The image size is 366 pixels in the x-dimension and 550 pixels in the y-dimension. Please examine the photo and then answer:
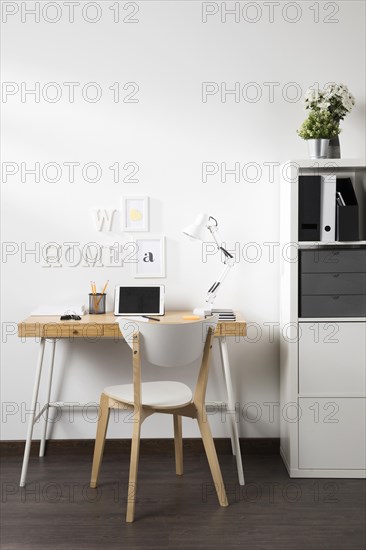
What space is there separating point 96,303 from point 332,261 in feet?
4.08

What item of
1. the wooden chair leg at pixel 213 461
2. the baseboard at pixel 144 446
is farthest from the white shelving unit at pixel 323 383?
the wooden chair leg at pixel 213 461

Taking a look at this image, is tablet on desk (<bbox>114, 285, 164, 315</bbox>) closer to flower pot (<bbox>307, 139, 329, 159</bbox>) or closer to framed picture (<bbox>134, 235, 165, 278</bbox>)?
framed picture (<bbox>134, 235, 165, 278</bbox>)

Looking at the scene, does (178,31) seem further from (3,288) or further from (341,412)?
(341,412)

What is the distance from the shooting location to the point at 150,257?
348 cm

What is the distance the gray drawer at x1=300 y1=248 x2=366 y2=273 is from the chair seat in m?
0.86

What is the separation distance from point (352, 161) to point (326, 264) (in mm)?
519

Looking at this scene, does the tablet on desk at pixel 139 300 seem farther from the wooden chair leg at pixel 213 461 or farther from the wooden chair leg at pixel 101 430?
the wooden chair leg at pixel 213 461

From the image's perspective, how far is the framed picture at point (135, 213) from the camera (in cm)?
345

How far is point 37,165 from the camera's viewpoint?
3443 millimetres

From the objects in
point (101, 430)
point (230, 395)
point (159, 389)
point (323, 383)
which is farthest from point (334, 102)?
point (101, 430)

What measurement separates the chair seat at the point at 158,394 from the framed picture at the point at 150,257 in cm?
67

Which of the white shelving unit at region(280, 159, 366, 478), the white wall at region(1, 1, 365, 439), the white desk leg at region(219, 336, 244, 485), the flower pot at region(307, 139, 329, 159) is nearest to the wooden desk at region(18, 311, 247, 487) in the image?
the white desk leg at region(219, 336, 244, 485)

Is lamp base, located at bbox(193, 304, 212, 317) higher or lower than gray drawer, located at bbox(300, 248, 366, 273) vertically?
lower

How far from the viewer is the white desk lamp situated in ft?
10.7
